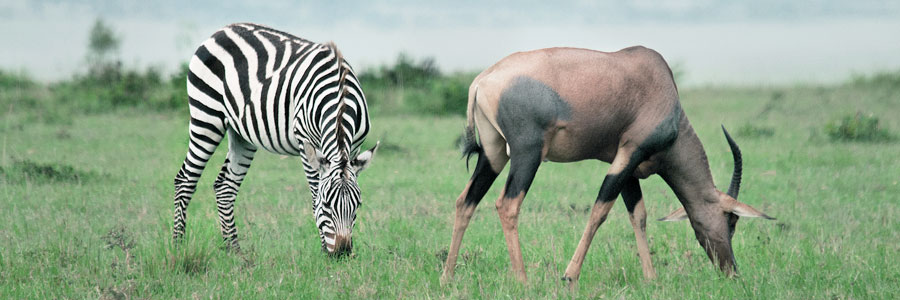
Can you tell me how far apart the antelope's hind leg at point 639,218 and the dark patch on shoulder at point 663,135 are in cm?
58

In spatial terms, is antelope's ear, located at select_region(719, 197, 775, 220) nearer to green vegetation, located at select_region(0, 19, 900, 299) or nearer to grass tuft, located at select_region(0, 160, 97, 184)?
green vegetation, located at select_region(0, 19, 900, 299)

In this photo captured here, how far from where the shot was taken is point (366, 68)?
24.1m

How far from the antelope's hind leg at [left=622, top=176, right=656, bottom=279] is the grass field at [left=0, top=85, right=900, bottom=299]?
0.42 feet

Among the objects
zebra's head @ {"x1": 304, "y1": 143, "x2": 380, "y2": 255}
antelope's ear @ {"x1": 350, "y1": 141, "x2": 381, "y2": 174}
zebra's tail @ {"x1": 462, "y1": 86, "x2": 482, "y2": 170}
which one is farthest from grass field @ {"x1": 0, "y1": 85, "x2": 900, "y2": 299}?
zebra's tail @ {"x1": 462, "y1": 86, "x2": 482, "y2": 170}

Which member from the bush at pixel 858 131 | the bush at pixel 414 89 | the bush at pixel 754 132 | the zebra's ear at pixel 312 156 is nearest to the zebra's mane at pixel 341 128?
the zebra's ear at pixel 312 156

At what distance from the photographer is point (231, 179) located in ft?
25.4

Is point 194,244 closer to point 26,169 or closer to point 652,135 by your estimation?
point 652,135

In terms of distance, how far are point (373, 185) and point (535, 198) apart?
214cm

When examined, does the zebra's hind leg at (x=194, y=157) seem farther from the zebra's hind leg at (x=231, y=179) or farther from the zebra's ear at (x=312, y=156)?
the zebra's ear at (x=312, y=156)

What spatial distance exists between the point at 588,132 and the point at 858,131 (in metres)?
10.9

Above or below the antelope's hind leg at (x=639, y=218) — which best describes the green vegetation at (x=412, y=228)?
below

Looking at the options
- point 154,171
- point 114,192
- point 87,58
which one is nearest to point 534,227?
point 114,192

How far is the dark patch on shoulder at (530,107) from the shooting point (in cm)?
536

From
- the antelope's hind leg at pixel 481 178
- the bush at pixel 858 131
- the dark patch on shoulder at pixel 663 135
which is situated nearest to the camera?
the dark patch on shoulder at pixel 663 135
